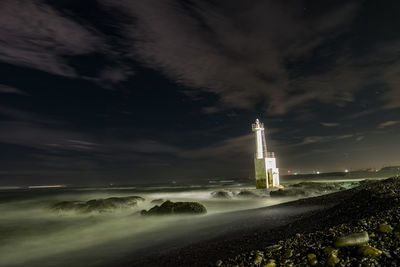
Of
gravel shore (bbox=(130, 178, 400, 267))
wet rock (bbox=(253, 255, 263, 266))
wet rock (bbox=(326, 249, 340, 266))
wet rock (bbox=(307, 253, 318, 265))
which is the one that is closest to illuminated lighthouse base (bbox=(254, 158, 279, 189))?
gravel shore (bbox=(130, 178, 400, 267))

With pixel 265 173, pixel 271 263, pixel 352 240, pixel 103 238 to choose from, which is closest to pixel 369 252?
pixel 352 240

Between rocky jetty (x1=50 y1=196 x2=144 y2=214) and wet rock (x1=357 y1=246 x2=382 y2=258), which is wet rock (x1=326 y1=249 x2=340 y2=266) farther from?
rocky jetty (x1=50 y1=196 x2=144 y2=214)

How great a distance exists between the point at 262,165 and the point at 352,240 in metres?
27.5

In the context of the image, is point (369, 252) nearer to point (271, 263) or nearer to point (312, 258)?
point (312, 258)

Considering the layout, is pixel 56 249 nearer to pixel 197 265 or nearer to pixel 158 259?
pixel 158 259

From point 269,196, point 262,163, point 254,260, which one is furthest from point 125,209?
point 254,260

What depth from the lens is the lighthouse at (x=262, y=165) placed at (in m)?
31.0

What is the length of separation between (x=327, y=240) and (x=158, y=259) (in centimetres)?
448

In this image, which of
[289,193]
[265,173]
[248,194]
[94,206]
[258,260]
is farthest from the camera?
[265,173]

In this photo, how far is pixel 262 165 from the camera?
31.0 metres

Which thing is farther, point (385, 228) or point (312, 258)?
point (385, 228)

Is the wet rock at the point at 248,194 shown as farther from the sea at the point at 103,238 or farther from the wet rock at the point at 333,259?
the wet rock at the point at 333,259

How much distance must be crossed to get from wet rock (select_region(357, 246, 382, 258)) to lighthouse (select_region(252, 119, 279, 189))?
90.5 feet

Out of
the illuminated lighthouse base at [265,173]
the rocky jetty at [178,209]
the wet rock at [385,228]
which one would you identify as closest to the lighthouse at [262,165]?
the illuminated lighthouse base at [265,173]
